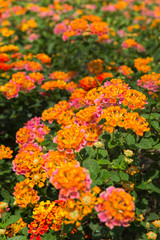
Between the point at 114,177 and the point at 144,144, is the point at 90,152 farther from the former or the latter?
the point at 144,144

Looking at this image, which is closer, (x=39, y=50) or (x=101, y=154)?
(x=101, y=154)

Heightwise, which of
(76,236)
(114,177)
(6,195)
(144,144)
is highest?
(144,144)

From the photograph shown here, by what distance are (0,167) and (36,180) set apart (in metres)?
0.68

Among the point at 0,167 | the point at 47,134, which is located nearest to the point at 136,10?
the point at 47,134

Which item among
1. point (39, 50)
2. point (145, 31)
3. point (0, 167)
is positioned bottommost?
point (0, 167)

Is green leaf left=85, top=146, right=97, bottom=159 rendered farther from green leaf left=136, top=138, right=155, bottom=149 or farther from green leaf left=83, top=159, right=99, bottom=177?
green leaf left=136, top=138, right=155, bottom=149

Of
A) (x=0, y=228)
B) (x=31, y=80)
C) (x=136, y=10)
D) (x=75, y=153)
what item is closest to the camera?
(x=75, y=153)

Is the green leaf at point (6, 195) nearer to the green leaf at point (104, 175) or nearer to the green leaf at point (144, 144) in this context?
the green leaf at point (104, 175)

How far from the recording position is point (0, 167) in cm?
215

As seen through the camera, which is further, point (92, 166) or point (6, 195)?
point (6, 195)

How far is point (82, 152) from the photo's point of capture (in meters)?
1.54

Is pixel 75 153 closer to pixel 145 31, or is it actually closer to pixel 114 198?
pixel 114 198

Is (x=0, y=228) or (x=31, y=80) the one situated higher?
(x=31, y=80)

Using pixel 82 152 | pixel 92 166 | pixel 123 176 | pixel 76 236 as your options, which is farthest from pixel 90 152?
pixel 76 236
